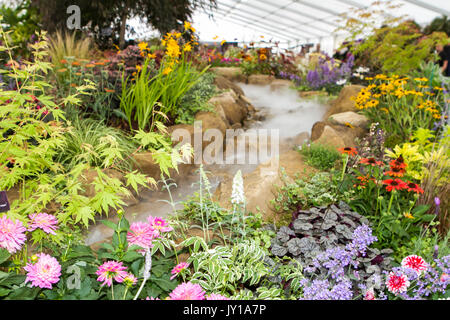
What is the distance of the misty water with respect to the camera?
2.70 m

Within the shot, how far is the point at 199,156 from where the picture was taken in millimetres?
3674

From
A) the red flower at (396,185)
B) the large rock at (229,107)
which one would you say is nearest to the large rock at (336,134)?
the large rock at (229,107)

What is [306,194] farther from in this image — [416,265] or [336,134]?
[336,134]

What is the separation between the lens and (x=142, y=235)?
1.44 meters

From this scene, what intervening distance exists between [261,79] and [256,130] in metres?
3.01

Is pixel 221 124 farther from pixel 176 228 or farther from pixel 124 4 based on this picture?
pixel 176 228

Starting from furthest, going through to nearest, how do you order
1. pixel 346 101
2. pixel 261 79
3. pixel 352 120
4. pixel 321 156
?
pixel 261 79 → pixel 346 101 → pixel 352 120 → pixel 321 156

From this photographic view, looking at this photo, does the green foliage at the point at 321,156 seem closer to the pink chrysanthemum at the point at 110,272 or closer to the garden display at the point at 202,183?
the garden display at the point at 202,183

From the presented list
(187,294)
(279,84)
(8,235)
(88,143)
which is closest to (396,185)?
(187,294)

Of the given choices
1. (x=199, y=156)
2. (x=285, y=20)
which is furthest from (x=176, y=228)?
(x=285, y=20)

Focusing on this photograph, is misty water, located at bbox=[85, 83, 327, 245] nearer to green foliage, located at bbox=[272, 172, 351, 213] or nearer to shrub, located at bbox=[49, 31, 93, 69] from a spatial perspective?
green foliage, located at bbox=[272, 172, 351, 213]

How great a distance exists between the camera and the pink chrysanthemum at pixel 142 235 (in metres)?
1.43

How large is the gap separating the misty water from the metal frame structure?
105 cm

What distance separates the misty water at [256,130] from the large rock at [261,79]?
146 mm
